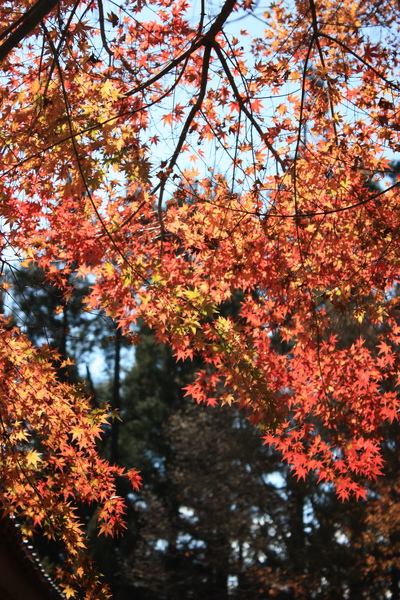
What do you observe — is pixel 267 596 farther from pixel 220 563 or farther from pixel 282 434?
pixel 282 434

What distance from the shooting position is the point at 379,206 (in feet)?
19.0

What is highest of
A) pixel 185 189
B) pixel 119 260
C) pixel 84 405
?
pixel 185 189

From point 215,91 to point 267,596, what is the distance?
40.8 feet

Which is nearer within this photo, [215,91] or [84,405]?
[84,405]

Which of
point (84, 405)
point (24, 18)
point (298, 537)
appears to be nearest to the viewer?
point (24, 18)

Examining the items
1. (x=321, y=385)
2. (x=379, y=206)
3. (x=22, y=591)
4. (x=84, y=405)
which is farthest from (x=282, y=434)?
(x=22, y=591)

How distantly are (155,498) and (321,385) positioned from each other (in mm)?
12912

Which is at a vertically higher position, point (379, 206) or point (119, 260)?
point (379, 206)

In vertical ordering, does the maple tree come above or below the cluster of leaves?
above

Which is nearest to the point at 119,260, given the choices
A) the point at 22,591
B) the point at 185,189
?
the point at 185,189

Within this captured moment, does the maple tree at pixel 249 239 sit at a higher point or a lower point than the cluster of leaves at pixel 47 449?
higher

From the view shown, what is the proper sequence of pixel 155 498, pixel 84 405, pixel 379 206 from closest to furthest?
pixel 84 405, pixel 379 206, pixel 155 498

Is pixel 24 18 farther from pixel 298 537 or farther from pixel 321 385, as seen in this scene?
pixel 298 537

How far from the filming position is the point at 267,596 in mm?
15086
